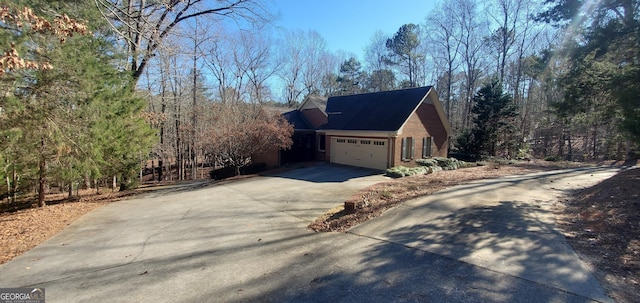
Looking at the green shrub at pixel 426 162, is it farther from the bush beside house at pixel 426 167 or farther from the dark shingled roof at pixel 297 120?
the dark shingled roof at pixel 297 120

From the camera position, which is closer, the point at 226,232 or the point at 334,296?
the point at 334,296

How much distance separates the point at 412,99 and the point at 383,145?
400 centimetres

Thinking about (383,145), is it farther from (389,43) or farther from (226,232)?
(389,43)

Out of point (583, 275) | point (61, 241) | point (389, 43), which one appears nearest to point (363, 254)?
point (583, 275)

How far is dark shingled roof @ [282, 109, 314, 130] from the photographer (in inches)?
888

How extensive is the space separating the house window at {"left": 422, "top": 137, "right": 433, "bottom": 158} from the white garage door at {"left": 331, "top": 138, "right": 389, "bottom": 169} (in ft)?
13.0

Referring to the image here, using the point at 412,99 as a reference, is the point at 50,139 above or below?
below

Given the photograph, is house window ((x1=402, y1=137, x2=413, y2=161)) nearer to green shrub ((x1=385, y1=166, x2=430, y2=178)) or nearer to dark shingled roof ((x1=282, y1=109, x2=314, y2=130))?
green shrub ((x1=385, y1=166, x2=430, y2=178))

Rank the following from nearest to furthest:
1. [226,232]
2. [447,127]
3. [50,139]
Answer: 1. [226,232]
2. [50,139]
3. [447,127]

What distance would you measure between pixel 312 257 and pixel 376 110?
614 inches

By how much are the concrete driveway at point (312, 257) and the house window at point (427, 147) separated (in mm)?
9730

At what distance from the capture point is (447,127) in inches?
841

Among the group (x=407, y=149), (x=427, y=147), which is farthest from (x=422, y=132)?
(x=407, y=149)

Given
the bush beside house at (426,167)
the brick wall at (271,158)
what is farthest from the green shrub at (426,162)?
the brick wall at (271,158)
